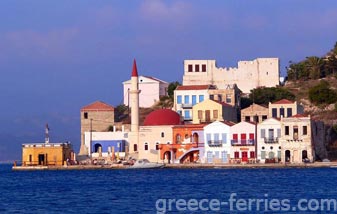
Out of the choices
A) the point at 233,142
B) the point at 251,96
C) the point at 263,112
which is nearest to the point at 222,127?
the point at 233,142

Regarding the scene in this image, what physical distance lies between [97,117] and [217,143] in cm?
1720

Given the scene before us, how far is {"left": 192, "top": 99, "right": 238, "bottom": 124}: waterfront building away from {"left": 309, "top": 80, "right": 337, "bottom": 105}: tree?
10345 mm

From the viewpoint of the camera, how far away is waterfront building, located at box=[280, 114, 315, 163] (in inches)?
2950

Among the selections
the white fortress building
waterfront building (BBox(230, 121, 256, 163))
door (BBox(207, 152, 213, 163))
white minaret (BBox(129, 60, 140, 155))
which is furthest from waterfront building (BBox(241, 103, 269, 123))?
the white fortress building

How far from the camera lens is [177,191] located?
5266 cm

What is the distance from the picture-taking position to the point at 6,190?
195 ft

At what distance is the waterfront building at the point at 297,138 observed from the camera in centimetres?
7494

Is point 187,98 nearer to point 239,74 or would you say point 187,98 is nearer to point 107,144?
point 107,144

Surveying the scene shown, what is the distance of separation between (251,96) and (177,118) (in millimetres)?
12527

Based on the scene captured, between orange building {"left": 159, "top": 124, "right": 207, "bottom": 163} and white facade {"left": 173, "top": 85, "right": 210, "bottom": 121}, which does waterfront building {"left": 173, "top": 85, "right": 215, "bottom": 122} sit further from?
orange building {"left": 159, "top": 124, "right": 207, "bottom": 163}

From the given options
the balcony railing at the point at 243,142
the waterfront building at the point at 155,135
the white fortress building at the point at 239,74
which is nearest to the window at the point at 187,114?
the waterfront building at the point at 155,135

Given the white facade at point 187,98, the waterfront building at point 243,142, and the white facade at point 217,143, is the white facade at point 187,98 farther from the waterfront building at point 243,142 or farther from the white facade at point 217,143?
the waterfront building at point 243,142

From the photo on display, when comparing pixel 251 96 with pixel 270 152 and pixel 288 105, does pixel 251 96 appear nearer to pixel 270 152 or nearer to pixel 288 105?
pixel 288 105

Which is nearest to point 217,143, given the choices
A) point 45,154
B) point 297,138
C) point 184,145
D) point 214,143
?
point 214,143
